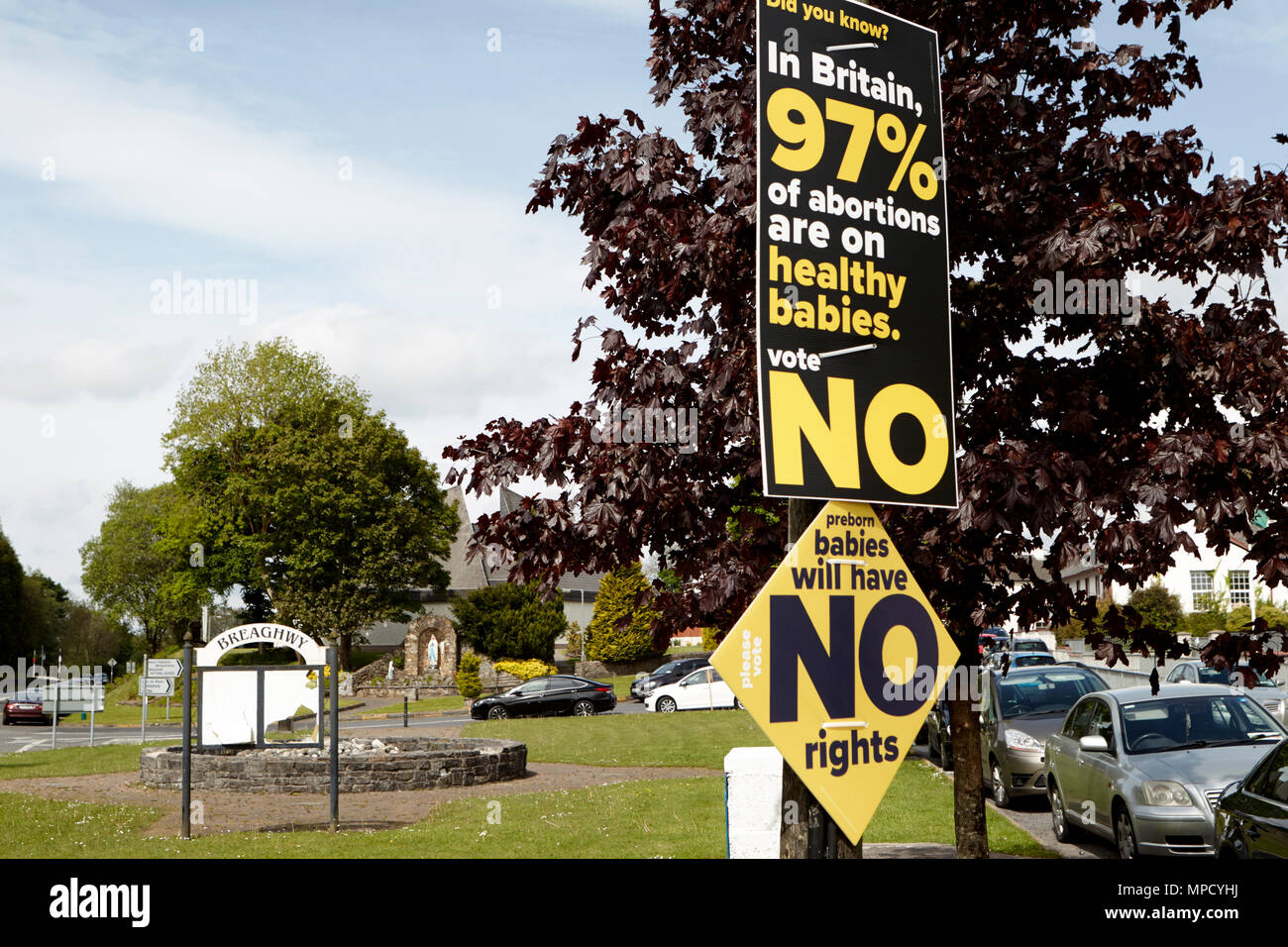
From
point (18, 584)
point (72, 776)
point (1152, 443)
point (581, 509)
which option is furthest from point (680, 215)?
point (18, 584)

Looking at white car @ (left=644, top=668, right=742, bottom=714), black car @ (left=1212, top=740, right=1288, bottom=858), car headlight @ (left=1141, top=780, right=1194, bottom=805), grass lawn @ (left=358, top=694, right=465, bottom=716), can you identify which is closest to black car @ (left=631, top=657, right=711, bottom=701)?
white car @ (left=644, top=668, right=742, bottom=714)

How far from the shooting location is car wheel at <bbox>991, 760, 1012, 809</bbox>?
14.5 metres

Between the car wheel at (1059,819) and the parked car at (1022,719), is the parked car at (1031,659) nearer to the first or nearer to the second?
the parked car at (1022,719)

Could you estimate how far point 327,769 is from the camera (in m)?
17.4

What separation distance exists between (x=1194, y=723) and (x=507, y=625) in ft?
146

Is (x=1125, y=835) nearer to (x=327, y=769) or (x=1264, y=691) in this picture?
(x=1264, y=691)

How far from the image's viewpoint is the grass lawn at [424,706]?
43312mm

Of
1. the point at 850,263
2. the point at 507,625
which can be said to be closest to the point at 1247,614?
the point at 507,625

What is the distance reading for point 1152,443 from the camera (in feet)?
17.7

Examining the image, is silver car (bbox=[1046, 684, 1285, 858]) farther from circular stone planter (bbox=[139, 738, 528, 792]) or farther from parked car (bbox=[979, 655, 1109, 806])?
circular stone planter (bbox=[139, 738, 528, 792])

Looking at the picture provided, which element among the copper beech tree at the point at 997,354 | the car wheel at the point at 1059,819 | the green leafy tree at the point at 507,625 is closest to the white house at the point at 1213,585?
the green leafy tree at the point at 507,625

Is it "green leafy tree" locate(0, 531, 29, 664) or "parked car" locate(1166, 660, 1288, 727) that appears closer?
"parked car" locate(1166, 660, 1288, 727)

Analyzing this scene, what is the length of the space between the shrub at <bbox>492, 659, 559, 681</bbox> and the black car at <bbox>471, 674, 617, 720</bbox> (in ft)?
44.6
